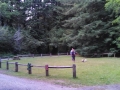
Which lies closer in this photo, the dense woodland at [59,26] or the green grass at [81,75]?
the green grass at [81,75]

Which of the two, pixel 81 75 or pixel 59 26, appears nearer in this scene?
pixel 81 75

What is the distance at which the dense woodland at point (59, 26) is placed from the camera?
119 feet

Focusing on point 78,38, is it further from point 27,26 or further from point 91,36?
point 27,26

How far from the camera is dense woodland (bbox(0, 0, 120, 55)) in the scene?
36.2m

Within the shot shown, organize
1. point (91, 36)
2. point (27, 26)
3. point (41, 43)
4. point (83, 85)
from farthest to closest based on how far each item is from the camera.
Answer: point (27, 26)
point (41, 43)
point (91, 36)
point (83, 85)

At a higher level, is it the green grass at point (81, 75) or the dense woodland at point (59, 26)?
the dense woodland at point (59, 26)

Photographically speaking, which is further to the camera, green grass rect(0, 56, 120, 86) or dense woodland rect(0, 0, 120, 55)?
dense woodland rect(0, 0, 120, 55)

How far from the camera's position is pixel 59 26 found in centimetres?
5109

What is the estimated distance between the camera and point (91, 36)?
3578 cm

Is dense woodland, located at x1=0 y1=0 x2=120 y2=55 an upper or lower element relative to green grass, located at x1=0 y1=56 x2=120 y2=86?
upper

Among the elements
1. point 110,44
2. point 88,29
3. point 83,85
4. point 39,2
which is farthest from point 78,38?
point 83,85

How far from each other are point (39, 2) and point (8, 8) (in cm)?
862

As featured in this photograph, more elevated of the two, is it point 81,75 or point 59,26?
point 59,26

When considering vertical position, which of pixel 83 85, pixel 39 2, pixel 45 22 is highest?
pixel 39 2
